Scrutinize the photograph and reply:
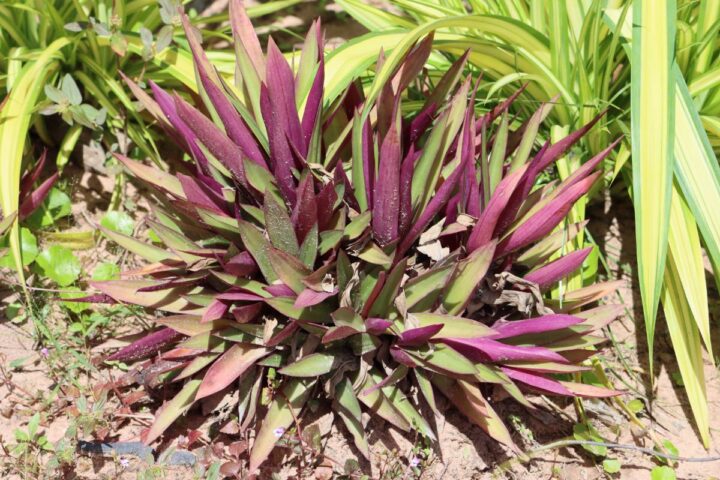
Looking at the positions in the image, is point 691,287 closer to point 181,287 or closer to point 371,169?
point 371,169

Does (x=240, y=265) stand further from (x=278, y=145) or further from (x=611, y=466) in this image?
(x=611, y=466)

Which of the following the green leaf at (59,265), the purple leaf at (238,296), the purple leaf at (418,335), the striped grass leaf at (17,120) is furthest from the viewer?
the green leaf at (59,265)

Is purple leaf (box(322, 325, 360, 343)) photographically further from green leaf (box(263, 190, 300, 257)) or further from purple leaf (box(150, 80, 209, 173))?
purple leaf (box(150, 80, 209, 173))

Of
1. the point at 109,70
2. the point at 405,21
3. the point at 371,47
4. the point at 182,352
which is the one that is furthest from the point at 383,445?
the point at 109,70

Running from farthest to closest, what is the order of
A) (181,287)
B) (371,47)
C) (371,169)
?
(371,47), (181,287), (371,169)

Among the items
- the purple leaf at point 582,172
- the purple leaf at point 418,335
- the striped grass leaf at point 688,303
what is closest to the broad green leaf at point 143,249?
the purple leaf at point 418,335

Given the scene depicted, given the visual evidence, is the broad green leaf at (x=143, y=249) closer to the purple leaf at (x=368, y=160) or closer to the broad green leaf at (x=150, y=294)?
the broad green leaf at (x=150, y=294)

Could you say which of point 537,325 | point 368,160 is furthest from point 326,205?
point 537,325
